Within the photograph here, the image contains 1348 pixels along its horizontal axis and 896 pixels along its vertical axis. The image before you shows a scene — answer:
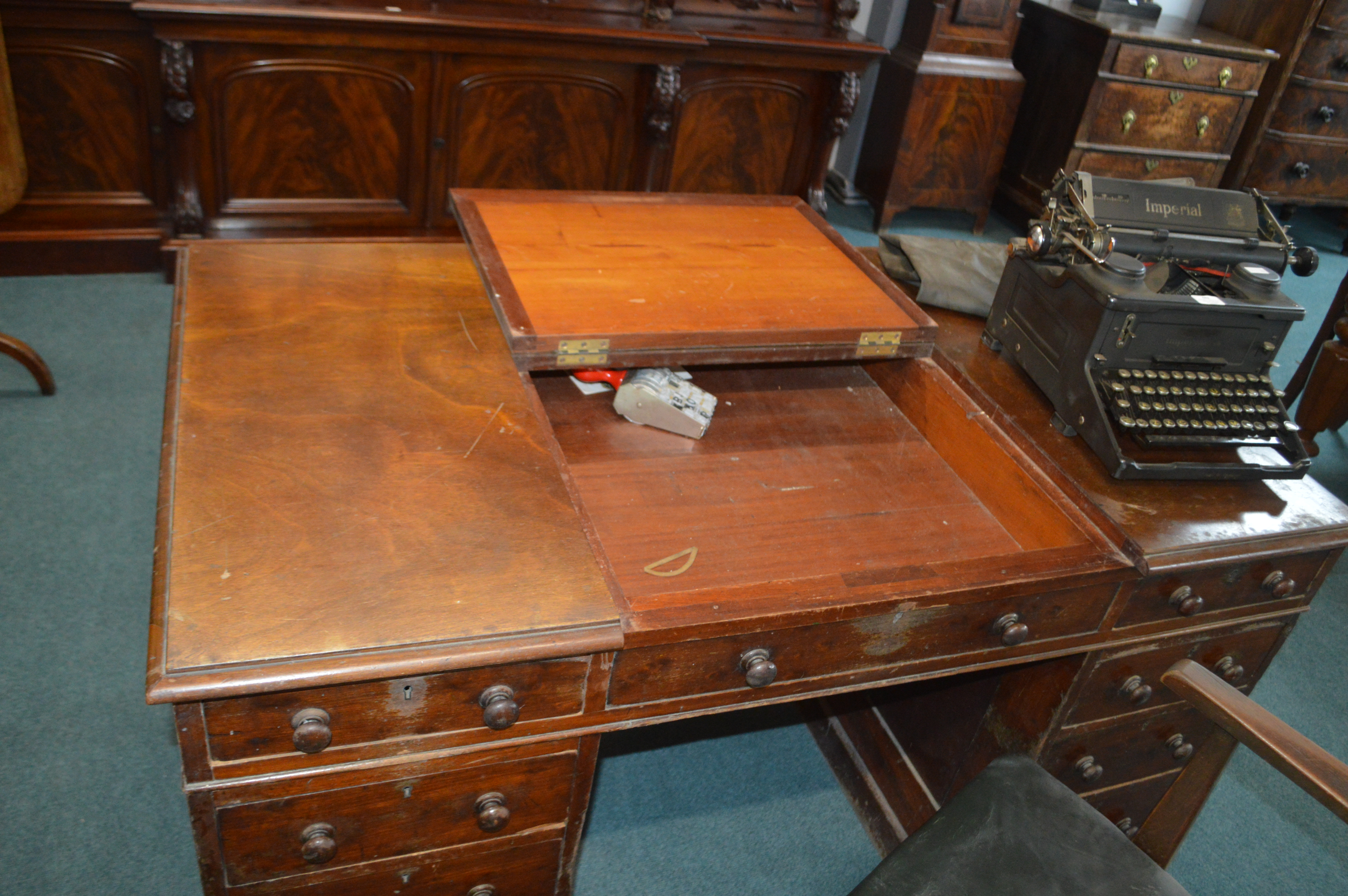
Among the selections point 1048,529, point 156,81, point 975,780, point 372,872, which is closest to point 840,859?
point 975,780

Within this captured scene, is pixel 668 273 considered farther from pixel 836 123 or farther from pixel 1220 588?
pixel 836 123

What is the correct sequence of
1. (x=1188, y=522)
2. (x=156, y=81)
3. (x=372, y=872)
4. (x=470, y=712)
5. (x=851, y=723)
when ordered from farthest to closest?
1. (x=156, y=81)
2. (x=851, y=723)
3. (x=1188, y=522)
4. (x=372, y=872)
5. (x=470, y=712)

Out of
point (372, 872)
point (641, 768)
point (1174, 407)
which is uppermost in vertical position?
point (1174, 407)

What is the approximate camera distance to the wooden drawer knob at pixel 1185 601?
1.55 meters

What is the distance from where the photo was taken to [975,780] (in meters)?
1.44

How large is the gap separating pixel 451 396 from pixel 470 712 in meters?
0.49

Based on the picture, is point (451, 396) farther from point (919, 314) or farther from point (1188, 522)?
point (1188, 522)

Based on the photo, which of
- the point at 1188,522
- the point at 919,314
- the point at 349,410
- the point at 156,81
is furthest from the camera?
the point at 156,81

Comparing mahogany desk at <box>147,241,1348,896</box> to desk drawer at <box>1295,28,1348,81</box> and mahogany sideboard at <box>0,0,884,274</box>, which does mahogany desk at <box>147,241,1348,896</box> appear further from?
desk drawer at <box>1295,28,1348,81</box>

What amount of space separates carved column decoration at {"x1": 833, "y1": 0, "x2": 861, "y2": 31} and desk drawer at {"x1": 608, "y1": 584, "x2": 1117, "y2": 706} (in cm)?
299

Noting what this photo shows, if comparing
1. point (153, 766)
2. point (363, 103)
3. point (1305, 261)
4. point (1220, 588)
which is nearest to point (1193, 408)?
point (1220, 588)

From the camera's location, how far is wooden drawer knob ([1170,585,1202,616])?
155cm

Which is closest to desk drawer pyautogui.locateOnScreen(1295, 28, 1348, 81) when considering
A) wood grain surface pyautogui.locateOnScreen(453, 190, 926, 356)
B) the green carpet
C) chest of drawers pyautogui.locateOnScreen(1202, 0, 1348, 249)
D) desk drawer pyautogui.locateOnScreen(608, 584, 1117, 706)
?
chest of drawers pyautogui.locateOnScreen(1202, 0, 1348, 249)

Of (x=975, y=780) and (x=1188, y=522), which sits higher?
(x=1188, y=522)
